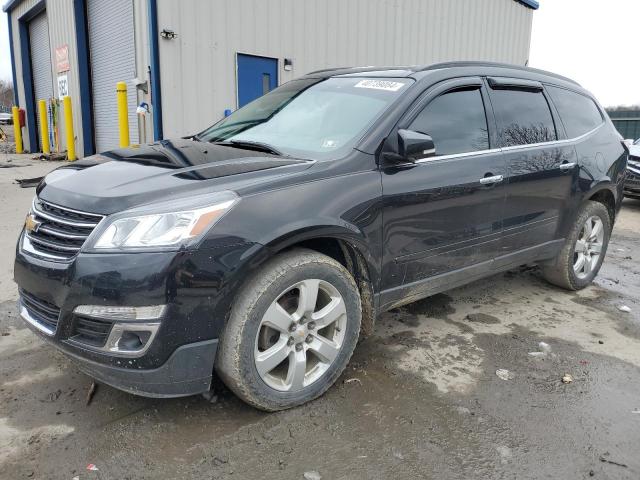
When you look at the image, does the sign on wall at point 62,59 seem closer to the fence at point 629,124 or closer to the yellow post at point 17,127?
the yellow post at point 17,127

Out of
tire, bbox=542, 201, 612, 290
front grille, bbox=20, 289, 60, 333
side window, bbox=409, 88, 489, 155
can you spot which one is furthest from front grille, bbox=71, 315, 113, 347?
tire, bbox=542, 201, 612, 290

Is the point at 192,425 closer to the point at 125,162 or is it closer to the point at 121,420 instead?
the point at 121,420

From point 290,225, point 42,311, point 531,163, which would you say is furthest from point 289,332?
point 531,163

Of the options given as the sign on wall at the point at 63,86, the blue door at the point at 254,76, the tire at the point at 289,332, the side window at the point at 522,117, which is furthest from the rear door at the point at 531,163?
the sign on wall at the point at 63,86

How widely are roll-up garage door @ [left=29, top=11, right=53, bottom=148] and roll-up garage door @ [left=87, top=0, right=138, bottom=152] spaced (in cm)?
335

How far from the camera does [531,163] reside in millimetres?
3752

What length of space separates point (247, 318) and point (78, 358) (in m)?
0.76

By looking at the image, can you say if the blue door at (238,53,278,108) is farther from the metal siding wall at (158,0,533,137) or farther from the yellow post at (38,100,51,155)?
the yellow post at (38,100,51,155)

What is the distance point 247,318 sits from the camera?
2.35m

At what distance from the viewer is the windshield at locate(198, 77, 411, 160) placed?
2986 millimetres

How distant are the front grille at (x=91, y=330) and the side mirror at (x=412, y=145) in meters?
1.70

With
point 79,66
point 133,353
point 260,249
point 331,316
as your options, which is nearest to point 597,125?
point 331,316

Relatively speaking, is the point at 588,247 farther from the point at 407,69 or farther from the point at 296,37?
the point at 296,37

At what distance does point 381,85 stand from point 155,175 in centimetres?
153
